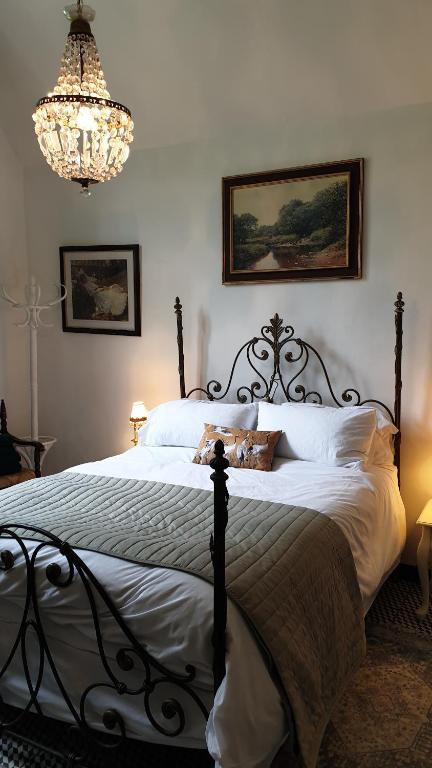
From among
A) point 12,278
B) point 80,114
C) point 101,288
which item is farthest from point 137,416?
point 80,114

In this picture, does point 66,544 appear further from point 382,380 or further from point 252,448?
point 382,380

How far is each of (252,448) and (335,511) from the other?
79 centimetres

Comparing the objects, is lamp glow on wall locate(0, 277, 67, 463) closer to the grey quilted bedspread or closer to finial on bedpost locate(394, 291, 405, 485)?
the grey quilted bedspread

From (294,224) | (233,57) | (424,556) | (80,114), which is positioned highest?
(233,57)

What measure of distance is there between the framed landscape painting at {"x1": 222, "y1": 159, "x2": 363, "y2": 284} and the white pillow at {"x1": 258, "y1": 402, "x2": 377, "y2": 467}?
0.81 metres

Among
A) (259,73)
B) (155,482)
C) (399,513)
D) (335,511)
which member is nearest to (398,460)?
(399,513)

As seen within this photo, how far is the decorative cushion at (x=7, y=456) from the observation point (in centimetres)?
371

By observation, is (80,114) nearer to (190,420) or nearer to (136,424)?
(190,420)

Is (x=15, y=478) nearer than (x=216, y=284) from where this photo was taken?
A: Yes

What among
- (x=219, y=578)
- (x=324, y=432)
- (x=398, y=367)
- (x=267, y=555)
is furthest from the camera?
(x=398, y=367)

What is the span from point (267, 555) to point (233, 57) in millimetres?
2710

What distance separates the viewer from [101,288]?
4238 millimetres

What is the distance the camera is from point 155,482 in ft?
9.07

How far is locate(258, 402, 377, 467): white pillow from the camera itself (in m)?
3.03
